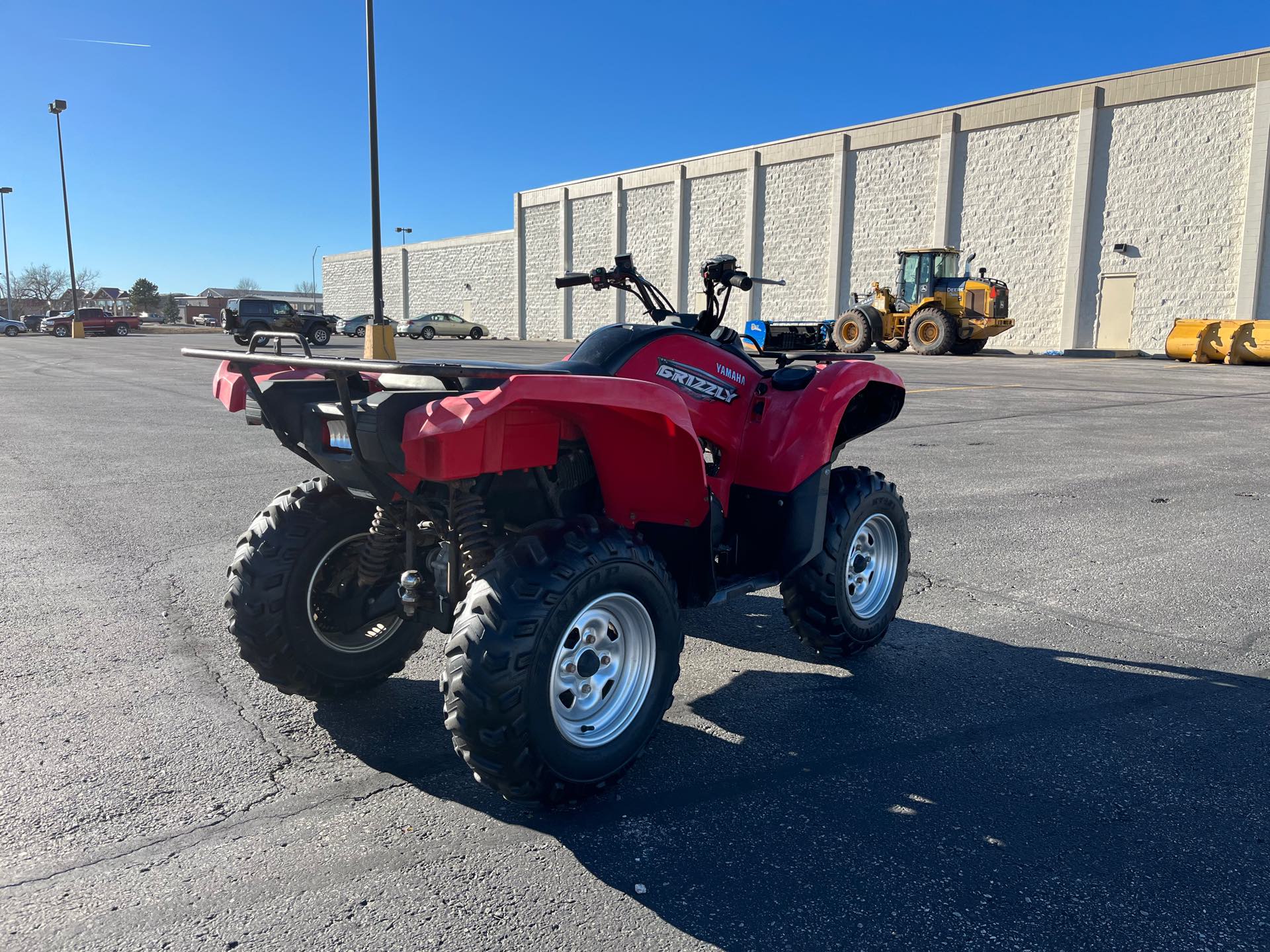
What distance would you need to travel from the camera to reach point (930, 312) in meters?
28.9

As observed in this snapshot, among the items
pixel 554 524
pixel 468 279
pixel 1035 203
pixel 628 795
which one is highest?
pixel 1035 203

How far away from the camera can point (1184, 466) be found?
366 inches

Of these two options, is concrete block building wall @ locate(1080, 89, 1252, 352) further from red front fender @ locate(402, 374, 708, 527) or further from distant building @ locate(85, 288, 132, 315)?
distant building @ locate(85, 288, 132, 315)

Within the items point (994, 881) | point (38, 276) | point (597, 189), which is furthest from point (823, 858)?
point (38, 276)

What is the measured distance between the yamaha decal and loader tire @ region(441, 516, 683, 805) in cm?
80

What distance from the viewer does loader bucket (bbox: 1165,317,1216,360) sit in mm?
26359

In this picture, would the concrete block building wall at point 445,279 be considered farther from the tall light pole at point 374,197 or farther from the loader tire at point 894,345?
the tall light pole at point 374,197

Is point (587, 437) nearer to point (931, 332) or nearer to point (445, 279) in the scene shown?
point (931, 332)

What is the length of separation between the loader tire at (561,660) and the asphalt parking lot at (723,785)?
0.21m

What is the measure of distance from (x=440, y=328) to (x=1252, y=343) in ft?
128

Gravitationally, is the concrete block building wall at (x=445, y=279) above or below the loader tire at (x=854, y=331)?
above

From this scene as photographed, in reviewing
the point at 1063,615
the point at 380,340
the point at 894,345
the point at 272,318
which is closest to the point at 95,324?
the point at 272,318

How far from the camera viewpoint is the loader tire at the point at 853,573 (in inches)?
161

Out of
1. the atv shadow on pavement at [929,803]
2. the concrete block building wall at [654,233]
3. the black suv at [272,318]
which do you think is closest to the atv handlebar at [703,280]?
the atv shadow on pavement at [929,803]
